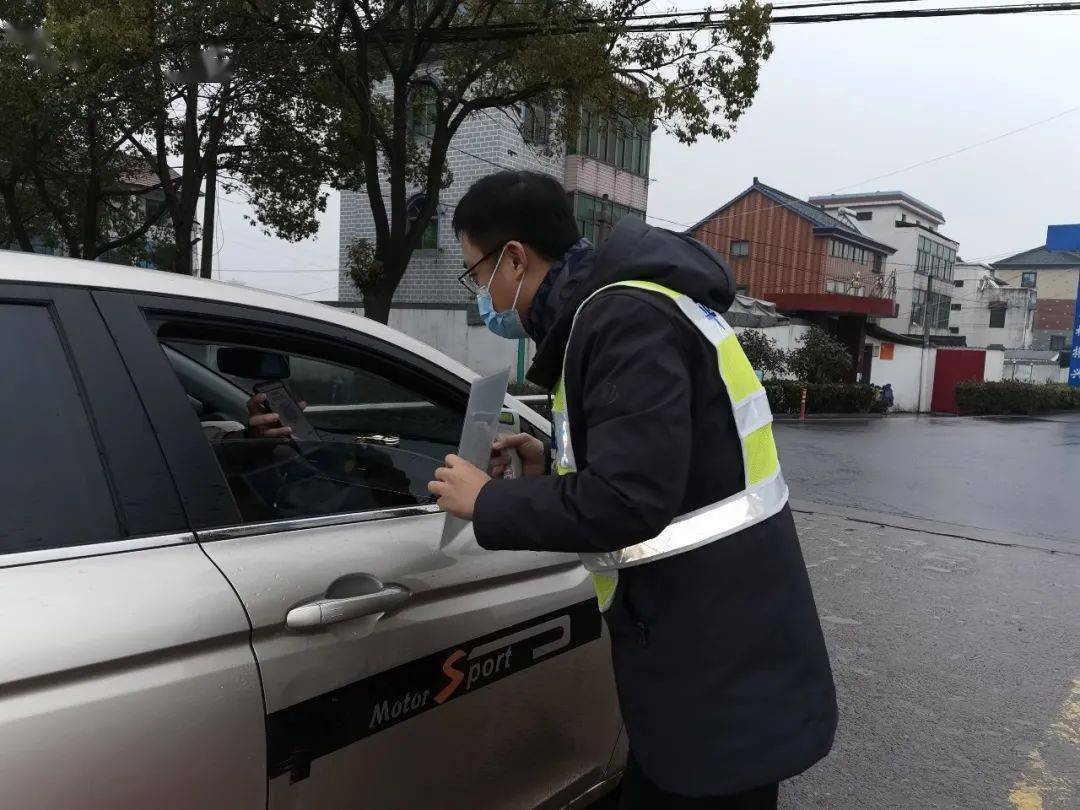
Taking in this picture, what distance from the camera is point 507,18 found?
39.1ft

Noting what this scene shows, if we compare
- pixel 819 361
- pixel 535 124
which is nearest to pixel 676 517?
pixel 535 124

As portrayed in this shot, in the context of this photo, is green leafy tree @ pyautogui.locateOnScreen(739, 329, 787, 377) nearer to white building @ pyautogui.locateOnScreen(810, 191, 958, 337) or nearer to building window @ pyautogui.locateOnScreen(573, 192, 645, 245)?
building window @ pyautogui.locateOnScreen(573, 192, 645, 245)

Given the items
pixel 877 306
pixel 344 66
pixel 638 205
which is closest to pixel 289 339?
pixel 344 66

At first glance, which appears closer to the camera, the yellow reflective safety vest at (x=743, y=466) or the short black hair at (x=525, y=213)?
the yellow reflective safety vest at (x=743, y=466)

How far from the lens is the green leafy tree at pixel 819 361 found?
22.5m

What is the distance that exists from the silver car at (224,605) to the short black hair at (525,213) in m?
0.46

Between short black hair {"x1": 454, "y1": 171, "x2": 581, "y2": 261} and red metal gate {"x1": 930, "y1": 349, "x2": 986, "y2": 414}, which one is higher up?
short black hair {"x1": 454, "y1": 171, "x2": 581, "y2": 261}

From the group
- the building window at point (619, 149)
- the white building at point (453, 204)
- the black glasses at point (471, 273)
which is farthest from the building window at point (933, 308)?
the black glasses at point (471, 273)

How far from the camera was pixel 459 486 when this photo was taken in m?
1.35

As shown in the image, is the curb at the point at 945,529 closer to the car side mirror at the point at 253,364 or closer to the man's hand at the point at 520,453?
the man's hand at the point at 520,453

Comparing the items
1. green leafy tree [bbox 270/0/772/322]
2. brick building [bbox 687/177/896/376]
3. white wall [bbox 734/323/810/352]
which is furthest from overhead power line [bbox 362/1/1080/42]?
brick building [bbox 687/177/896/376]

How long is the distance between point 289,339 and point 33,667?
2.71 ft

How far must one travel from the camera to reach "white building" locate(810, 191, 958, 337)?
50.8 meters

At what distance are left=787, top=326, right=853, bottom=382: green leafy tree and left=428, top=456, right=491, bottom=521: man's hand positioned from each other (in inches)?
878
